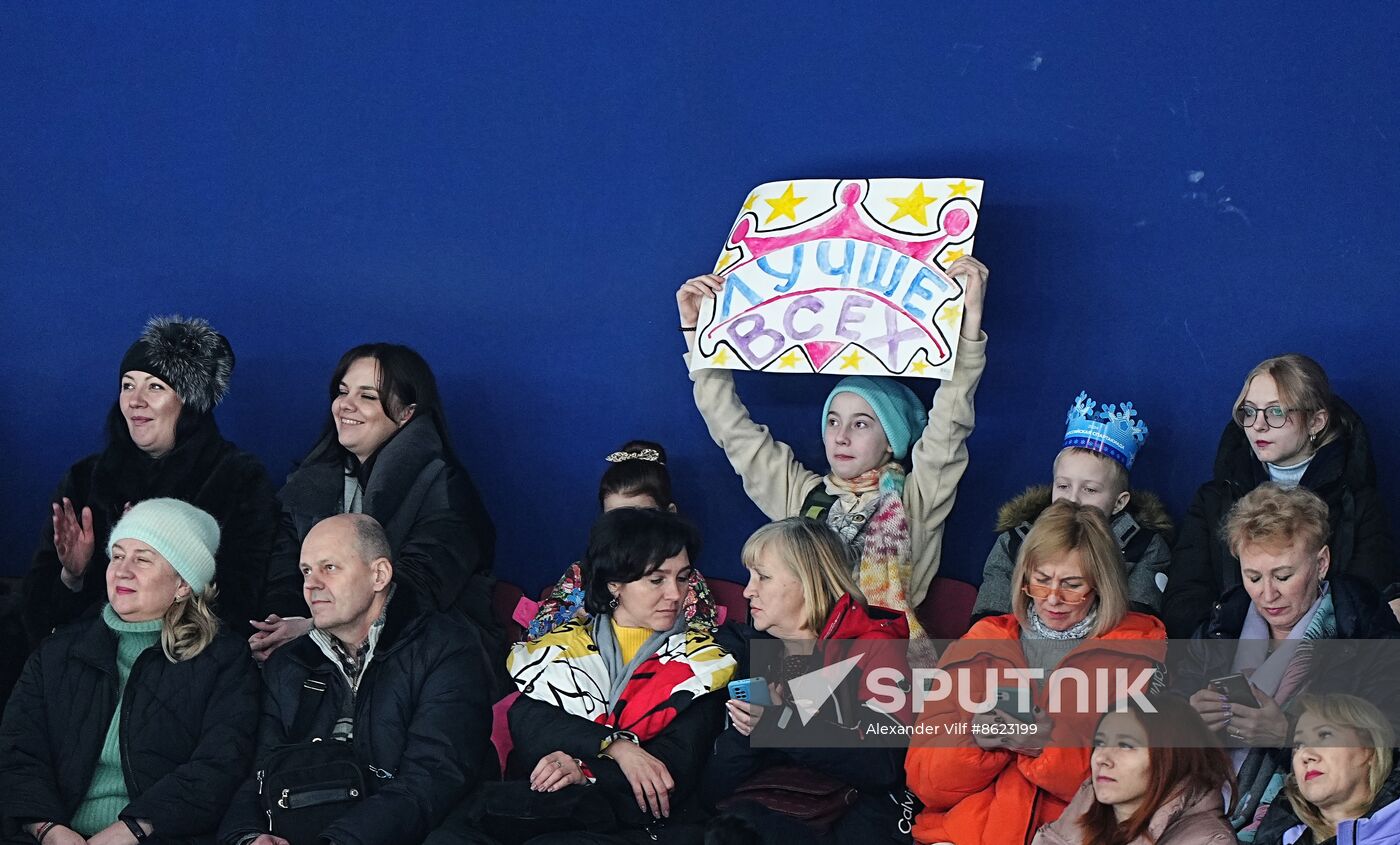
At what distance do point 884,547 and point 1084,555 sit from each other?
83cm

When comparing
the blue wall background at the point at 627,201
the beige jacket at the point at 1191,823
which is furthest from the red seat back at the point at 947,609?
the beige jacket at the point at 1191,823

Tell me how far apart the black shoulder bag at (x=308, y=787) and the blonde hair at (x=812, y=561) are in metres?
1.09

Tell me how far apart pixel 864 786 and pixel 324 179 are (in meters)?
3.03

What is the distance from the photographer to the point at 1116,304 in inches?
190

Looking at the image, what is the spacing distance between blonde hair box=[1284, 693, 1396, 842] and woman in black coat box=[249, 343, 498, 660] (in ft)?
7.59

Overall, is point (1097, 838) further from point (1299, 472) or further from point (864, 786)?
point (1299, 472)

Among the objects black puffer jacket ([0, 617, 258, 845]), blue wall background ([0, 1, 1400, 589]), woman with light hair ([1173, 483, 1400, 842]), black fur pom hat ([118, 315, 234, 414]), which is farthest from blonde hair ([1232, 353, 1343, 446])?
black fur pom hat ([118, 315, 234, 414])

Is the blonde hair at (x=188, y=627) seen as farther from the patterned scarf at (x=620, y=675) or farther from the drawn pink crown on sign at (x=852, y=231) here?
the drawn pink crown on sign at (x=852, y=231)

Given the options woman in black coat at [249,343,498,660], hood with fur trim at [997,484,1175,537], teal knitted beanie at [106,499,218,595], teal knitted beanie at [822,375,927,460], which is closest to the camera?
teal knitted beanie at [106,499,218,595]

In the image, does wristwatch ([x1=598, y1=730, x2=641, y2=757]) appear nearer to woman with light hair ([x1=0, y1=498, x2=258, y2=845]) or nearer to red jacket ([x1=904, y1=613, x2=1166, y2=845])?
red jacket ([x1=904, y1=613, x2=1166, y2=845])

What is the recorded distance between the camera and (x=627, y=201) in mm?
5340

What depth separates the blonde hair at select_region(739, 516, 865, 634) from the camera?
3.91 metres

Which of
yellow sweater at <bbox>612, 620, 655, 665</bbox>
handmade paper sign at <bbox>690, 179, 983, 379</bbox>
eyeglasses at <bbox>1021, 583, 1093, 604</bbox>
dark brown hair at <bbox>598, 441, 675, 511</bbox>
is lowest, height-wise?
yellow sweater at <bbox>612, 620, 655, 665</bbox>

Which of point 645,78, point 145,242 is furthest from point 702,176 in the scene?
point 145,242
